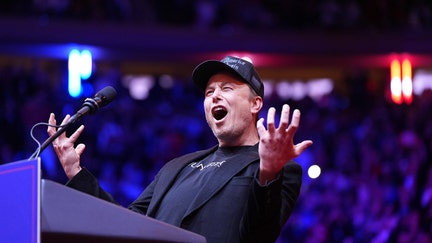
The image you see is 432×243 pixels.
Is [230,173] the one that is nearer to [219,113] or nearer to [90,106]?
[219,113]

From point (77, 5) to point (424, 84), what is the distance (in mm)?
6315

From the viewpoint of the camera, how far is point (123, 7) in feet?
40.4

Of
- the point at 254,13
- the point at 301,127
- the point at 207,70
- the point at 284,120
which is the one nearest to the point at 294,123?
the point at 284,120

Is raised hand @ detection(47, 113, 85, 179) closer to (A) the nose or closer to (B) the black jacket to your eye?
(B) the black jacket

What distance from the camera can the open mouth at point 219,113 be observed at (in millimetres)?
3043

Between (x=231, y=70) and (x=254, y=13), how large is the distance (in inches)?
396

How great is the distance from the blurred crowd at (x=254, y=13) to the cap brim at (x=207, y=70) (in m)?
8.90

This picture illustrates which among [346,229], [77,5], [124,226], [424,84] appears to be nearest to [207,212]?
[124,226]

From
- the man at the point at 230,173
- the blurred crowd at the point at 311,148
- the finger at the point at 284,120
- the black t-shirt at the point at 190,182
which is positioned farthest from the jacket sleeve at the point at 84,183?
the blurred crowd at the point at 311,148

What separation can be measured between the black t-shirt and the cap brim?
27 cm

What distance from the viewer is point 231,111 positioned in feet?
9.98

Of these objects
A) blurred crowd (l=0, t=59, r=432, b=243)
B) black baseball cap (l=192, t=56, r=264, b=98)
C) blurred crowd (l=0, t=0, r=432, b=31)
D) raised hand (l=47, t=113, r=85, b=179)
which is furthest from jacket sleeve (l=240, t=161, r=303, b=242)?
blurred crowd (l=0, t=0, r=432, b=31)

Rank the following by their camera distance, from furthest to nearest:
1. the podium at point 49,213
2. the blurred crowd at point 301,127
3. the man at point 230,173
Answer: the blurred crowd at point 301,127, the man at point 230,173, the podium at point 49,213

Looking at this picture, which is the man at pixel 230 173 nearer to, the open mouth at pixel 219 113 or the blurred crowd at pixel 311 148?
the open mouth at pixel 219 113
